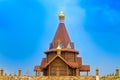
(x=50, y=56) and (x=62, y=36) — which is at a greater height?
(x=62, y=36)

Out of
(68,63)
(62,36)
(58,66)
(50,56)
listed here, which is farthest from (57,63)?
(62,36)

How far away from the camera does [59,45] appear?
36.4 m

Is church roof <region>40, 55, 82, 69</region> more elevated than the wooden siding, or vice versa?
the wooden siding

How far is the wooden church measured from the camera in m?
35.0

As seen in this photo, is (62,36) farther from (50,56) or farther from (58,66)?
(58,66)

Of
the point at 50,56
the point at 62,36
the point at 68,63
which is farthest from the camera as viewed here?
the point at 62,36

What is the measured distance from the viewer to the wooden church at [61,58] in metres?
35.0

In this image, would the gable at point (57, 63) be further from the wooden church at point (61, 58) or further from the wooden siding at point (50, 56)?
the wooden siding at point (50, 56)

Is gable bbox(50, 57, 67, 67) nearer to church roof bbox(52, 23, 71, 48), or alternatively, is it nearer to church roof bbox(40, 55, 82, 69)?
church roof bbox(40, 55, 82, 69)

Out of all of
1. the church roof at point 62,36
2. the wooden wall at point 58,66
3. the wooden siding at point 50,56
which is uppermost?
the church roof at point 62,36

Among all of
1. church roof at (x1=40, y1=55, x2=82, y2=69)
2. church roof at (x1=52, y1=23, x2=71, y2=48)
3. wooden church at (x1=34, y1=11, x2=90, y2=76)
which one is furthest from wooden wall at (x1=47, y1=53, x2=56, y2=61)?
church roof at (x1=52, y1=23, x2=71, y2=48)

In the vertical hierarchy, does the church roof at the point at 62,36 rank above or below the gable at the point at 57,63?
above

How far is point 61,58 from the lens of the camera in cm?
3494

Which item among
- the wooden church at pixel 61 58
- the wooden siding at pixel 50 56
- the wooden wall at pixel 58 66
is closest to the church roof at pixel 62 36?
the wooden church at pixel 61 58
